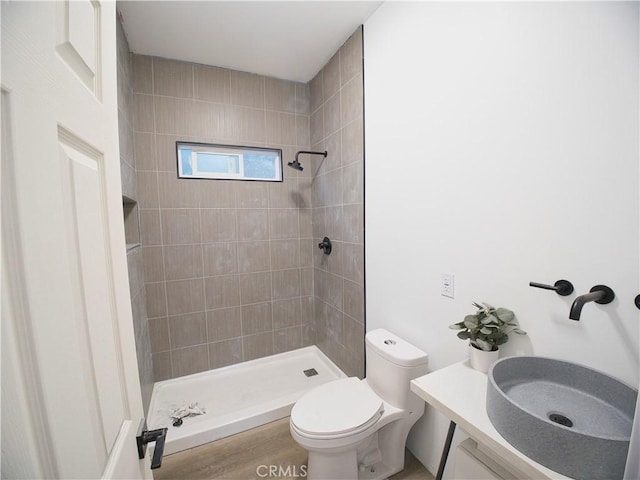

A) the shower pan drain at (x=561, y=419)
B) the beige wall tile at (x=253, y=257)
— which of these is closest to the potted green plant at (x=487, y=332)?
the shower pan drain at (x=561, y=419)

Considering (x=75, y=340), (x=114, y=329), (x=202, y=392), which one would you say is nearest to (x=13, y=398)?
(x=75, y=340)

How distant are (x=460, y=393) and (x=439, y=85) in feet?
4.24

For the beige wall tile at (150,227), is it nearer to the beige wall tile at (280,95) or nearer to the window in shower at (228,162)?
the window in shower at (228,162)

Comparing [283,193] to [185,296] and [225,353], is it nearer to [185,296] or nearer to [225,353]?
[185,296]

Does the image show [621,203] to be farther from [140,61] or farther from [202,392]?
[140,61]

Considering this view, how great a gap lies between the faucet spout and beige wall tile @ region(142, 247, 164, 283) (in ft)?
7.67

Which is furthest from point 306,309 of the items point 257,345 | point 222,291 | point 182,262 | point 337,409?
point 337,409

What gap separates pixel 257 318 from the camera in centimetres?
236

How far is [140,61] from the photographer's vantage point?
6.16 ft

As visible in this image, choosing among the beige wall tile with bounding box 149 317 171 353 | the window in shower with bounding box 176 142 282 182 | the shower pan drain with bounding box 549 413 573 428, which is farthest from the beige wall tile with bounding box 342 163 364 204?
the beige wall tile with bounding box 149 317 171 353

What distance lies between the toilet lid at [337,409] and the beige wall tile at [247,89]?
87.2 inches

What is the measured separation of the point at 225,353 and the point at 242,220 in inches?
46.6

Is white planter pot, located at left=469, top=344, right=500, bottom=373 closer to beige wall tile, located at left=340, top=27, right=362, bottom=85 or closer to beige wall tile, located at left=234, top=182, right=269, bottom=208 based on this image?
beige wall tile, located at left=340, top=27, right=362, bottom=85

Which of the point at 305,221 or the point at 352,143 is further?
the point at 305,221
